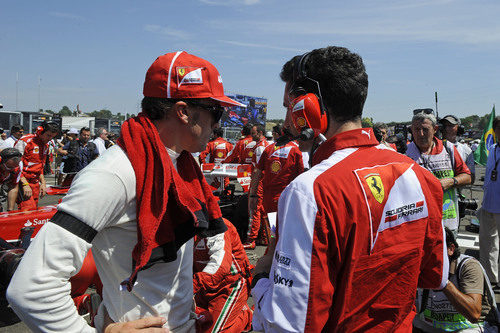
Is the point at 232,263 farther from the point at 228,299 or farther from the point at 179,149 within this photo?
the point at 179,149

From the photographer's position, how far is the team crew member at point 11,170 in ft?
23.9

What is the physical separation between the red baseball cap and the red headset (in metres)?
0.32

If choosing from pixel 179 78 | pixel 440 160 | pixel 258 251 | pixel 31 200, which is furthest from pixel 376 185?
pixel 31 200

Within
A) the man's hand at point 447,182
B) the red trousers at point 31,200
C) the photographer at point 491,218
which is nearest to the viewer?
the man's hand at point 447,182

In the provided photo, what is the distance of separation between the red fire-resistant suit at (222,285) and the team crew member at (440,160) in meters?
2.71

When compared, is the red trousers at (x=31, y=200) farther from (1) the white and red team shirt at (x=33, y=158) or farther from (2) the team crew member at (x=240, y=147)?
(2) the team crew member at (x=240, y=147)

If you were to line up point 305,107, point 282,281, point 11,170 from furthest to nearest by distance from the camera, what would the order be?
1. point 11,170
2. point 305,107
3. point 282,281

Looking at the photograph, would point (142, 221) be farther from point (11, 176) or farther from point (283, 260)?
point (11, 176)

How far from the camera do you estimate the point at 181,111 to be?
5.58 feet

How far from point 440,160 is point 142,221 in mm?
4313

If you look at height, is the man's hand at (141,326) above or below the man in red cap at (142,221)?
below

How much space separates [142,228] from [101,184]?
20 centimetres

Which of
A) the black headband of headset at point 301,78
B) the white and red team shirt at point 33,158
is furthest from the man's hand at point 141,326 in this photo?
the white and red team shirt at point 33,158

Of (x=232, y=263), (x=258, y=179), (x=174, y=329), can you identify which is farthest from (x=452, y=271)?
(x=258, y=179)
